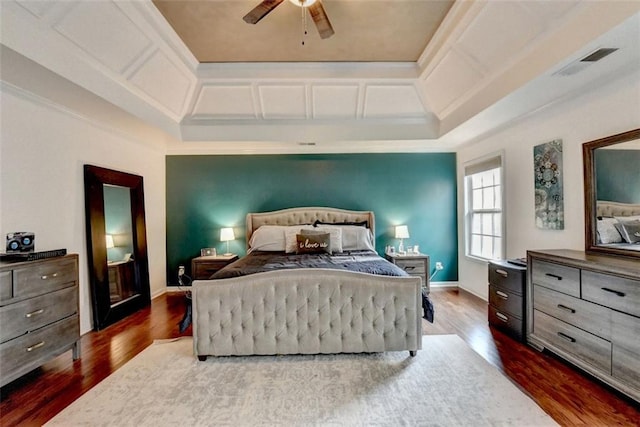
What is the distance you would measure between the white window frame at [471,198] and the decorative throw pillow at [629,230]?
4.53 feet

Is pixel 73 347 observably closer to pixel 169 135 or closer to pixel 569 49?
pixel 169 135

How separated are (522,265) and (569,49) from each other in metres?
1.92

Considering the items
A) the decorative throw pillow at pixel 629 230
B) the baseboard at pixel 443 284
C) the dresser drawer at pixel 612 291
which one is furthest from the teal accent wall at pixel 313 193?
the dresser drawer at pixel 612 291

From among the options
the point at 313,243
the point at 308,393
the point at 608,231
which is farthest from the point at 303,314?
the point at 608,231

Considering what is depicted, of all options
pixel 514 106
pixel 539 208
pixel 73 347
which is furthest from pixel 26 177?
pixel 539 208

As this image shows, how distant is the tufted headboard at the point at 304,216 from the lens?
4.76 meters

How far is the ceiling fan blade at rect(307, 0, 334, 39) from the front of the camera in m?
2.18

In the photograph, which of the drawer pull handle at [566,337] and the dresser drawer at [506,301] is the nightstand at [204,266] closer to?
the dresser drawer at [506,301]

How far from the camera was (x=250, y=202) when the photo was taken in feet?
16.1

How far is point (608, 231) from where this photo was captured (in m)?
2.45

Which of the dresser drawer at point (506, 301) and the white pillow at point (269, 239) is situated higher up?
the white pillow at point (269, 239)

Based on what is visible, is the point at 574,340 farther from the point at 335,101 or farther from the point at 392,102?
the point at 335,101

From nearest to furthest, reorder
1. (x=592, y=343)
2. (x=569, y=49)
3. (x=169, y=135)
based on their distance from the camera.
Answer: (x=569, y=49) < (x=592, y=343) < (x=169, y=135)

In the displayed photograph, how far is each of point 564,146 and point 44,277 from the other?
476 cm
